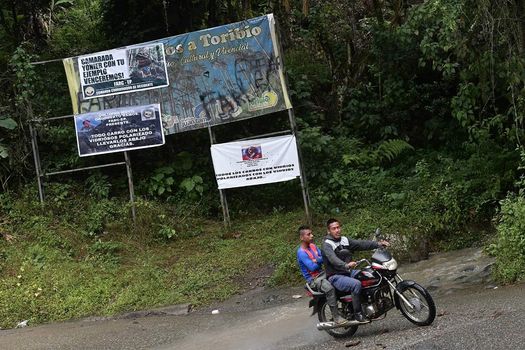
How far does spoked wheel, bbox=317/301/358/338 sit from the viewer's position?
21.8ft

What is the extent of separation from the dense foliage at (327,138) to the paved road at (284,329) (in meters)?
0.58

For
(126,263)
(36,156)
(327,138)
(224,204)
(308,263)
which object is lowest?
(126,263)

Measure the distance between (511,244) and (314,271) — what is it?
3044mm

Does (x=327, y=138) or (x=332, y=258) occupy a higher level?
(x=327, y=138)

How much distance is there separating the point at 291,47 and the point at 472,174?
6.80 metres

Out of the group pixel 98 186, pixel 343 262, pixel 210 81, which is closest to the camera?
pixel 343 262

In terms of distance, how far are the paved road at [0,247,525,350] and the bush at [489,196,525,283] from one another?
9.7 inches

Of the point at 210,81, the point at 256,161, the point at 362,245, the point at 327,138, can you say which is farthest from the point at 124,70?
the point at 362,245

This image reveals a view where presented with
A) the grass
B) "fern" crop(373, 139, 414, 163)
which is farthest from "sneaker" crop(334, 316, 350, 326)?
"fern" crop(373, 139, 414, 163)

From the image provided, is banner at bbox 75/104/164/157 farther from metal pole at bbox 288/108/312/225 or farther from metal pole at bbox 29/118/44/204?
metal pole at bbox 288/108/312/225

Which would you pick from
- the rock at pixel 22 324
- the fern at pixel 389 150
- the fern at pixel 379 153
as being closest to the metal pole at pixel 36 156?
the rock at pixel 22 324

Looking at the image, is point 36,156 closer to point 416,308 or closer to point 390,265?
point 390,265

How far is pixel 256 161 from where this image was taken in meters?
11.4

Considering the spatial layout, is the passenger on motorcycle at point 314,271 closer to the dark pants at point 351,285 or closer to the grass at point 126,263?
the dark pants at point 351,285
